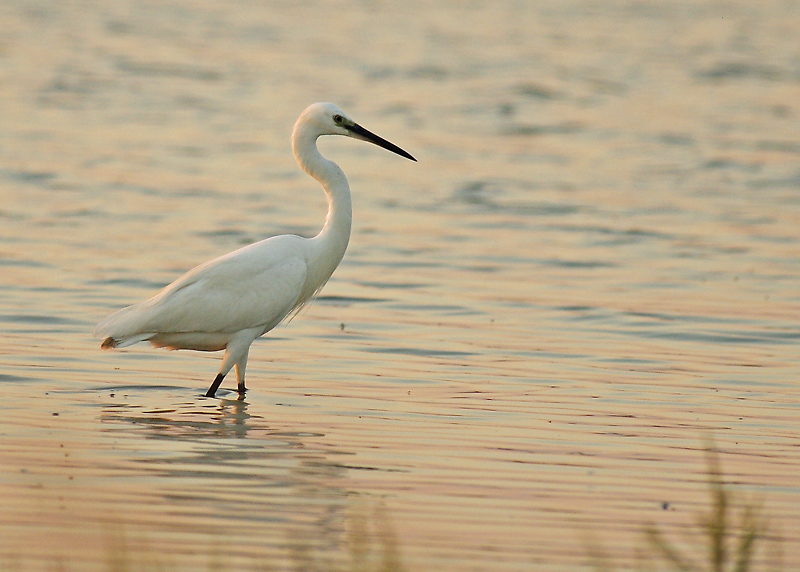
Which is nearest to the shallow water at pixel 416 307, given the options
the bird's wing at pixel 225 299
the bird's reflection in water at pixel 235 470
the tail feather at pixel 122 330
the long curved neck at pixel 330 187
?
the bird's reflection in water at pixel 235 470

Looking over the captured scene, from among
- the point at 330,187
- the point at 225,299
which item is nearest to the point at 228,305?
the point at 225,299

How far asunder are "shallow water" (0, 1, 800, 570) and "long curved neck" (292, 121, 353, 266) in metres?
0.89

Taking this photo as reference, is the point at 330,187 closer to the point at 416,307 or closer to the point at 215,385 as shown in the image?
the point at 215,385

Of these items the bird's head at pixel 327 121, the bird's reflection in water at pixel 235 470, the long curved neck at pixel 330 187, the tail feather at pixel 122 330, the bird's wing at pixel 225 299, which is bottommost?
the bird's reflection in water at pixel 235 470

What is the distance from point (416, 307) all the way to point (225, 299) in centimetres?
296

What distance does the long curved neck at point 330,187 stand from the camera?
346 inches

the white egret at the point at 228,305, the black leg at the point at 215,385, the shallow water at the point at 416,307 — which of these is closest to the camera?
the shallow water at the point at 416,307

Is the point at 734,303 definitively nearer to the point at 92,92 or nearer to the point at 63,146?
the point at 63,146

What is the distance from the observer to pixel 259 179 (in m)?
17.3

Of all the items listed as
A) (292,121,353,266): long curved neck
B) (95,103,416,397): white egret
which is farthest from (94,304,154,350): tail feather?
(292,121,353,266): long curved neck

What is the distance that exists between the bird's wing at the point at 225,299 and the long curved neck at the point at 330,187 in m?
0.37

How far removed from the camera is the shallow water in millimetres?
5840

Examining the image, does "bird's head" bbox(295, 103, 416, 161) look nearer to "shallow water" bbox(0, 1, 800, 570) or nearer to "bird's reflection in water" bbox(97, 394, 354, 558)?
"shallow water" bbox(0, 1, 800, 570)

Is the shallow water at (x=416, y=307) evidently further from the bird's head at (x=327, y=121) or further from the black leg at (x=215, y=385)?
the bird's head at (x=327, y=121)
